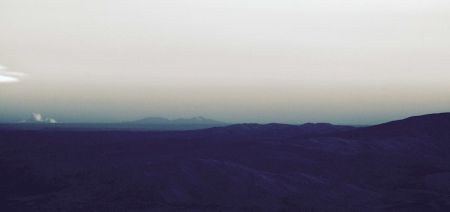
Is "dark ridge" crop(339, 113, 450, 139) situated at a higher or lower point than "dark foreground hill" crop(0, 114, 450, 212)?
higher

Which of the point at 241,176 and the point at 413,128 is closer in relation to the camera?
the point at 241,176

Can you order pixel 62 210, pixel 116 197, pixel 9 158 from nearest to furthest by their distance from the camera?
pixel 62 210
pixel 116 197
pixel 9 158

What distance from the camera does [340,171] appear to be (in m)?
96.9

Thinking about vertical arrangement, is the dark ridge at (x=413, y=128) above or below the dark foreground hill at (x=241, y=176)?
above

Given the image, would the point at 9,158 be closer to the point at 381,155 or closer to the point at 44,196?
the point at 44,196

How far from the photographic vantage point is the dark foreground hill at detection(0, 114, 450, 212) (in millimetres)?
69812

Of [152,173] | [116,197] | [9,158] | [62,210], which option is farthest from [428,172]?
[9,158]

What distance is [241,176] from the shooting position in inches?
3182

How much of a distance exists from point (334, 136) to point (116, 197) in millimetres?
72271

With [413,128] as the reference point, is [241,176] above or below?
below

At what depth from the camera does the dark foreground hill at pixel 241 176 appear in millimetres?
69812

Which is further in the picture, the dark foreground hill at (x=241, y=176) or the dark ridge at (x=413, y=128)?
the dark ridge at (x=413, y=128)

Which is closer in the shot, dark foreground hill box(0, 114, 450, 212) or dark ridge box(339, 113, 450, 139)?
dark foreground hill box(0, 114, 450, 212)

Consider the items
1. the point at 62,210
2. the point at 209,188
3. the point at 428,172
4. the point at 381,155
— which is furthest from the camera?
the point at 381,155
